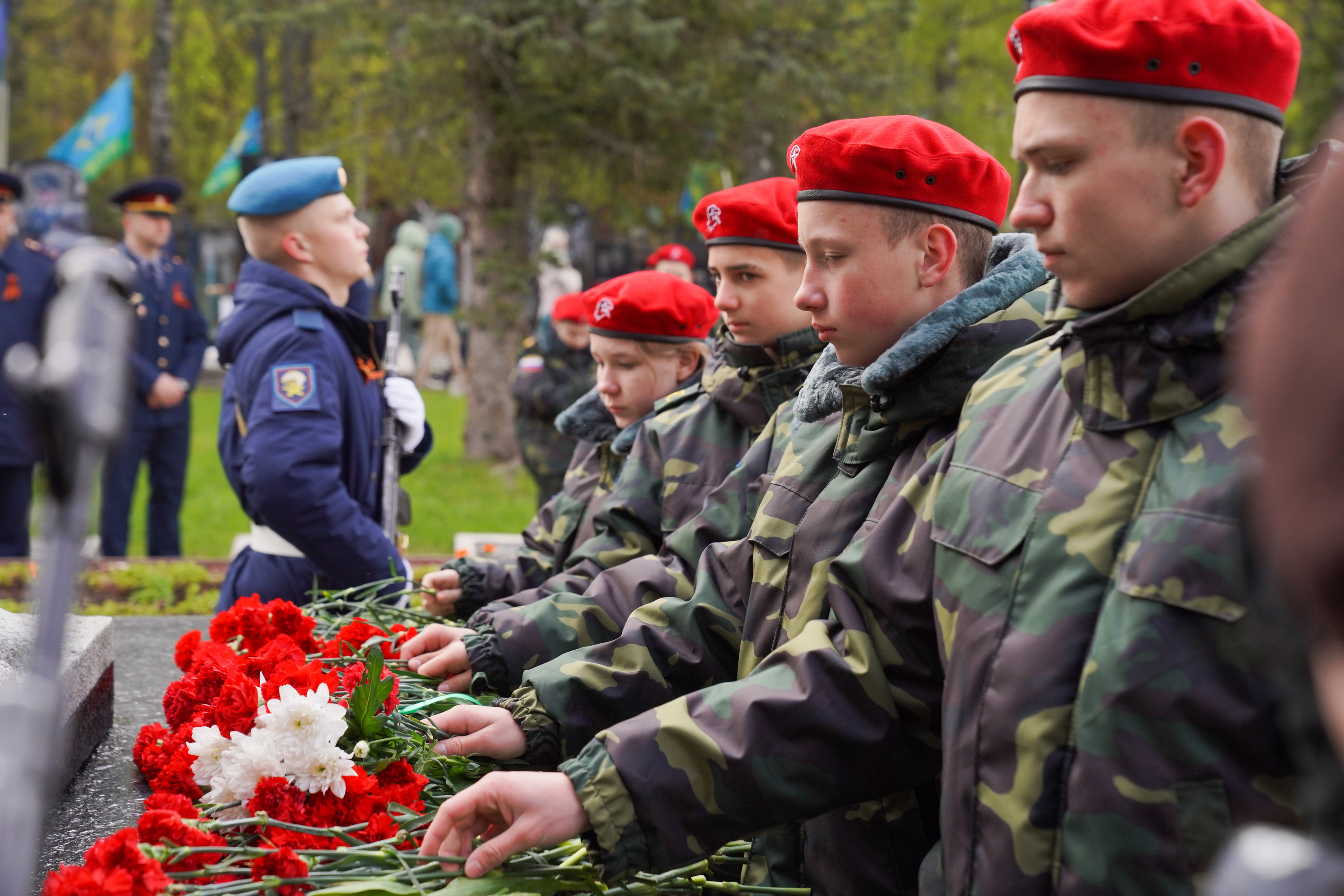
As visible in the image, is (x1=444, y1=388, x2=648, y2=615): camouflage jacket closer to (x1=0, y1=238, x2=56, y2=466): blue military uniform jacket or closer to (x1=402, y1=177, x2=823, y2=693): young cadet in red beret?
(x1=402, y1=177, x2=823, y2=693): young cadet in red beret

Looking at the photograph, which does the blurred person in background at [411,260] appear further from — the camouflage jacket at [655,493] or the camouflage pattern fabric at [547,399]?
the camouflage jacket at [655,493]

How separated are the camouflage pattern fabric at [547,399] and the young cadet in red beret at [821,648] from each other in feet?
17.3

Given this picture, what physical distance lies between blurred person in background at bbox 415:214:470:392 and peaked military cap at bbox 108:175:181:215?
1037 centimetres

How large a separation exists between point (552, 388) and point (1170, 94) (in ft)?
21.5

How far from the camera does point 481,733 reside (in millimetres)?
2301

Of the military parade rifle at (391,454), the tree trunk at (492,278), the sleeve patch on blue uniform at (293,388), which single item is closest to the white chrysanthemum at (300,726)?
the sleeve patch on blue uniform at (293,388)

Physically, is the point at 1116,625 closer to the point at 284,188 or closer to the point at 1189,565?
the point at 1189,565

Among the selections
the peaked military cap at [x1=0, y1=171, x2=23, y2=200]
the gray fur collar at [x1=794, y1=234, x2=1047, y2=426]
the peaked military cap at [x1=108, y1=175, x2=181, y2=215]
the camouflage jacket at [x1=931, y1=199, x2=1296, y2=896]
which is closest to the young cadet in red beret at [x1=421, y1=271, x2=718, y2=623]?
the gray fur collar at [x1=794, y1=234, x2=1047, y2=426]

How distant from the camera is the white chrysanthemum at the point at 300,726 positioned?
6.63ft

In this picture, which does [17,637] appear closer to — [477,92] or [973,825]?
[973,825]

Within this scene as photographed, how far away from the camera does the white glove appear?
14.8 feet

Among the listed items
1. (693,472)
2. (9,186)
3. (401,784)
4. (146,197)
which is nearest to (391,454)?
(693,472)

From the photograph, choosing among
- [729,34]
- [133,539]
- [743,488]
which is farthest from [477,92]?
[743,488]

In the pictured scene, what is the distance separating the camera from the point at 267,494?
383cm
